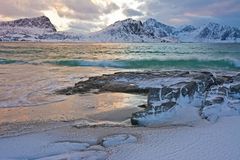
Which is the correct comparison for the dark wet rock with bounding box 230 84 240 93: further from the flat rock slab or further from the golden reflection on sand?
the flat rock slab

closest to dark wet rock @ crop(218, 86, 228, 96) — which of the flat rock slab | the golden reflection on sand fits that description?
the golden reflection on sand

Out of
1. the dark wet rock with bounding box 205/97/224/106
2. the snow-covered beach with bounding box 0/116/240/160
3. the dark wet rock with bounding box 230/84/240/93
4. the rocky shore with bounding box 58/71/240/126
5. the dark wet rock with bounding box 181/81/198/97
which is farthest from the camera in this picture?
the dark wet rock with bounding box 230/84/240/93

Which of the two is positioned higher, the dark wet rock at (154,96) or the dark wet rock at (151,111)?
the dark wet rock at (154,96)

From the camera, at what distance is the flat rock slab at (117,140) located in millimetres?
7305

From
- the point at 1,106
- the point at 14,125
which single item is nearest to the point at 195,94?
the point at 14,125

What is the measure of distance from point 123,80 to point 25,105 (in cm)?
578

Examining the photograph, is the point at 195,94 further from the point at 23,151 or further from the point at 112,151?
the point at 23,151

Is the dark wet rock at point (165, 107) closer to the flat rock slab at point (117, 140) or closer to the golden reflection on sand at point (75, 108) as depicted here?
the golden reflection on sand at point (75, 108)

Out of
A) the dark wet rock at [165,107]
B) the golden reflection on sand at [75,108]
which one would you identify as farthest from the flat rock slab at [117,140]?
the golden reflection on sand at [75,108]

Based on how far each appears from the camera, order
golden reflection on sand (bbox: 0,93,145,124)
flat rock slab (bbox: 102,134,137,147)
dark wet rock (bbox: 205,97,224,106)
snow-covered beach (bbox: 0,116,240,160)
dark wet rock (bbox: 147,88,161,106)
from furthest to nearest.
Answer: golden reflection on sand (bbox: 0,93,145,124) < dark wet rock (bbox: 205,97,224,106) < dark wet rock (bbox: 147,88,161,106) < flat rock slab (bbox: 102,134,137,147) < snow-covered beach (bbox: 0,116,240,160)

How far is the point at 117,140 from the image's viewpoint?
7.42 meters

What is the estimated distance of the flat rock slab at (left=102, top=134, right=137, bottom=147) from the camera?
7305 mm

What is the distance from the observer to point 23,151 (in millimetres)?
7027

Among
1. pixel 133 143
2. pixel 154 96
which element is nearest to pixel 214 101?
pixel 154 96
